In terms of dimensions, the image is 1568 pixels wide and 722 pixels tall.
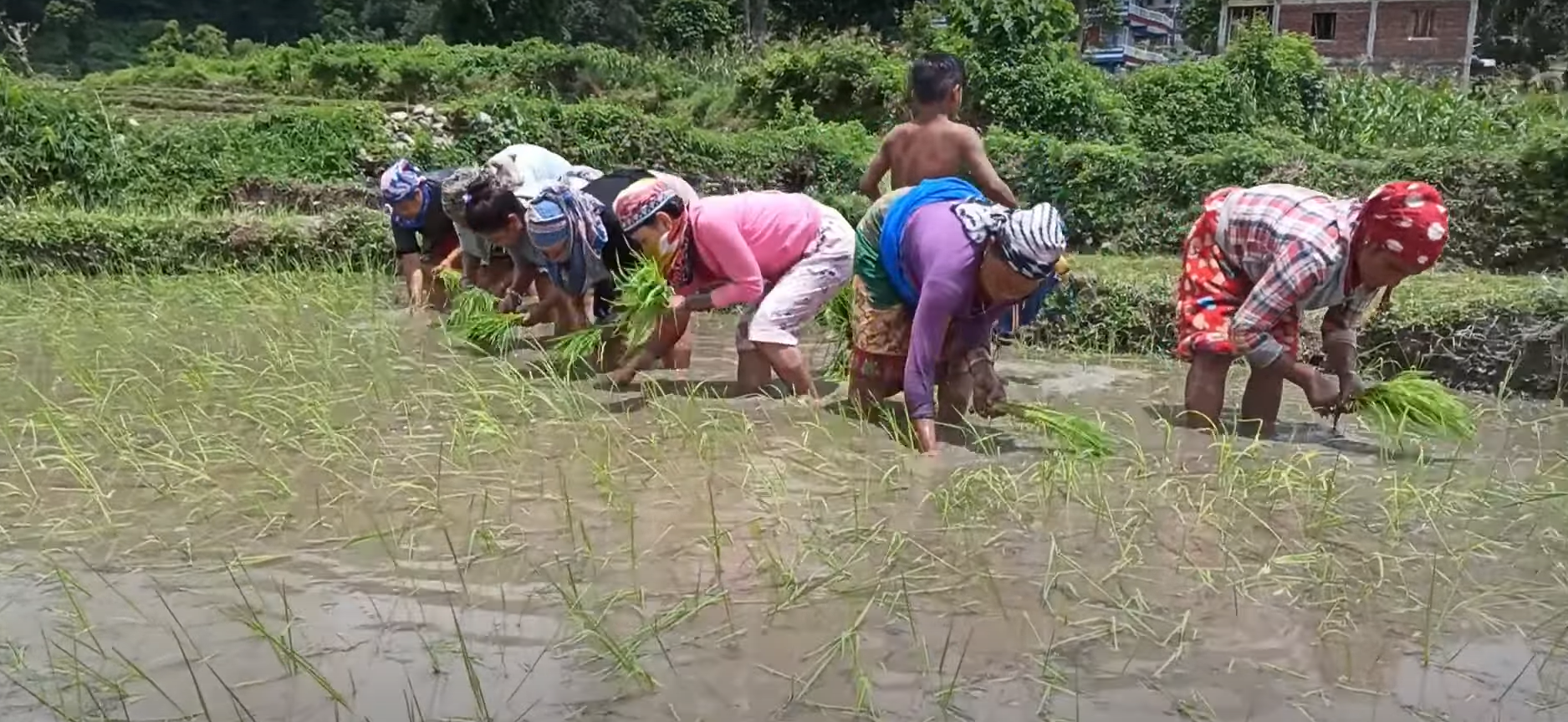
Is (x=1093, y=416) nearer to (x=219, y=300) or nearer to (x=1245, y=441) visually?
(x=1245, y=441)

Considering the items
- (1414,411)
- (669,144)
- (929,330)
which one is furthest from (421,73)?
(1414,411)

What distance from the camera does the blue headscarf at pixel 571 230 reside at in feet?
15.9

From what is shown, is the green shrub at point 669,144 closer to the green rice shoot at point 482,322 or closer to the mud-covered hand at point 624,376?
the green rice shoot at point 482,322

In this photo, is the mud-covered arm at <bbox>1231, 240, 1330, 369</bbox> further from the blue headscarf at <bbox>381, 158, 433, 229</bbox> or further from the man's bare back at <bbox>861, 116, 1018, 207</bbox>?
the blue headscarf at <bbox>381, 158, 433, 229</bbox>

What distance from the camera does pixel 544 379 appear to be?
4613 millimetres

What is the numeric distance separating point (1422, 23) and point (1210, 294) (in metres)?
26.9

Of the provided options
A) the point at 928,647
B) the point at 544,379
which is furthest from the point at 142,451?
the point at 928,647

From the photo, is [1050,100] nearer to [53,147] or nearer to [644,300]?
[53,147]

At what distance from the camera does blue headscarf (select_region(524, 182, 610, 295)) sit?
15.9 feet

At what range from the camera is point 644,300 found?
4578 millimetres

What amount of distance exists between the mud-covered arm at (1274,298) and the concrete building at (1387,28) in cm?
2489

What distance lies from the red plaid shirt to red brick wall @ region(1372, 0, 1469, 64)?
87.1 feet

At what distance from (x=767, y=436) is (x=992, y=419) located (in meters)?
0.87

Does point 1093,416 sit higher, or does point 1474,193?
point 1474,193
